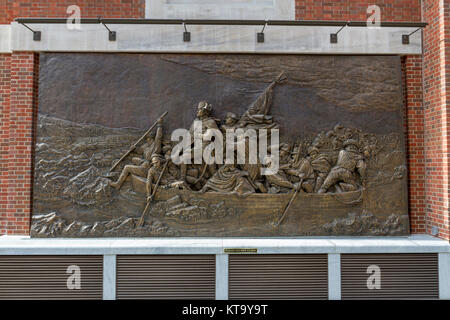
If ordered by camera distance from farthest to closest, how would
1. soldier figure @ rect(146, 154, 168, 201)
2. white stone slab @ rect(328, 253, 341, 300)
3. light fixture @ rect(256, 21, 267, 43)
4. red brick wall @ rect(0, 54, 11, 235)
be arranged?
red brick wall @ rect(0, 54, 11, 235), light fixture @ rect(256, 21, 267, 43), soldier figure @ rect(146, 154, 168, 201), white stone slab @ rect(328, 253, 341, 300)

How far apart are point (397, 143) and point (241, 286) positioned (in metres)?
4.46

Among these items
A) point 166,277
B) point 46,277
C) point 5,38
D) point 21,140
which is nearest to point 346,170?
point 166,277

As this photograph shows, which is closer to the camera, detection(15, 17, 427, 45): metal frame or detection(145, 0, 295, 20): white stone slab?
detection(15, 17, 427, 45): metal frame

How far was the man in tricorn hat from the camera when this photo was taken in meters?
6.78

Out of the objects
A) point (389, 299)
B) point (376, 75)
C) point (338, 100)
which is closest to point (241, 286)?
point (389, 299)

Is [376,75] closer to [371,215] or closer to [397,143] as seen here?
[397,143]

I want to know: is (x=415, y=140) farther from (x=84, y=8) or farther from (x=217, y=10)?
(x=84, y=8)

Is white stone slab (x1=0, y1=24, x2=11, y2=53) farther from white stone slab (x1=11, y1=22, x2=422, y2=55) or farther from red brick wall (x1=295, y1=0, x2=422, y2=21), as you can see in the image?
red brick wall (x1=295, y1=0, x2=422, y2=21)

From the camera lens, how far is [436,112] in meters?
6.79

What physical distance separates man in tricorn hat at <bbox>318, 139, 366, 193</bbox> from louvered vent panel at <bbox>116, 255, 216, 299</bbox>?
293 centimetres

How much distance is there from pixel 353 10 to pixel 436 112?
9.47 feet

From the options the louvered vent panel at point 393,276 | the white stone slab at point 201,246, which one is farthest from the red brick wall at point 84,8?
the louvered vent panel at point 393,276

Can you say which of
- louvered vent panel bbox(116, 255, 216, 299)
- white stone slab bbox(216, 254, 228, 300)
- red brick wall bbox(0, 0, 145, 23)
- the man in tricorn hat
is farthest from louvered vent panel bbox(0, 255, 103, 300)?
red brick wall bbox(0, 0, 145, 23)

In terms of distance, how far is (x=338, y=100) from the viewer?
6965 millimetres
